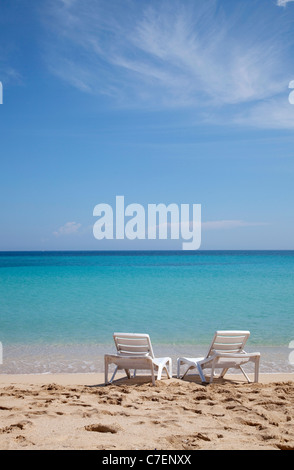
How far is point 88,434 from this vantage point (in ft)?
12.6

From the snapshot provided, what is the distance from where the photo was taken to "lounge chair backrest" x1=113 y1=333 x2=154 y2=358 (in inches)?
256

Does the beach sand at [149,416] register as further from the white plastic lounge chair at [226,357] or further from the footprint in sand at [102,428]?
the white plastic lounge chair at [226,357]

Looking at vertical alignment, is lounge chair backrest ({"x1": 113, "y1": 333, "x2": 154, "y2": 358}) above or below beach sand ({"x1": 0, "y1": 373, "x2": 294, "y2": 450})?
above

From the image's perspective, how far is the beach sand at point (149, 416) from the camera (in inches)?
143

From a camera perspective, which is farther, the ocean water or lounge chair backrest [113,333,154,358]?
the ocean water

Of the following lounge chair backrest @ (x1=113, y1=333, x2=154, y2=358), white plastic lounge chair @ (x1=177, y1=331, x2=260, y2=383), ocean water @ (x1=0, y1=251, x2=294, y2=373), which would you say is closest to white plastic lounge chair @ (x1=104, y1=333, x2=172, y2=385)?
lounge chair backrest @ (x1=113, y1=333, x2=154, y2=358)

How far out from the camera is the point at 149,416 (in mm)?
4395

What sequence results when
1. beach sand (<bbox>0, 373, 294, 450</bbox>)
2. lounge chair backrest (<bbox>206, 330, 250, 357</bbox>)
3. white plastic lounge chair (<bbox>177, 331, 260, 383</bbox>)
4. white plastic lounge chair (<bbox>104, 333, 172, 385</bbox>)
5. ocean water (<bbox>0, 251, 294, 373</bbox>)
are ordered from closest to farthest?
beach sand (<bbox>0, 373, 294, 450</bbox>) < white plastic lounge chair (<bbox>104, 333, 172, 385</bbox>) < white plastic lounge chair (<bbox>177, 331, 260, 383</bbox>) < lounge chair backrest (<bbox>206, 330, 250, 357</bbox>) < ocean water (<bbox>0, 251, 294, 373</bbox>)

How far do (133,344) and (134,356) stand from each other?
0.34 metres

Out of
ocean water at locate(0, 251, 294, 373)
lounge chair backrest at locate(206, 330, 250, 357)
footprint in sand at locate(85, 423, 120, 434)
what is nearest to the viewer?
footprint in sand at locate(85, 423, 120, 434)

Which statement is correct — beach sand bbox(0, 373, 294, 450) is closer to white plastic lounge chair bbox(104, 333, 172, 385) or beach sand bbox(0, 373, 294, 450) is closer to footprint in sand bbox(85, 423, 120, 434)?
footprint in sand bbox(85, 423, 120, 434)

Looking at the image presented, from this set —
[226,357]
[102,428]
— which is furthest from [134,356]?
[102,428]

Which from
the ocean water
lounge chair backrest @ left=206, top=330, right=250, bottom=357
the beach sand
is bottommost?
the ocean water
